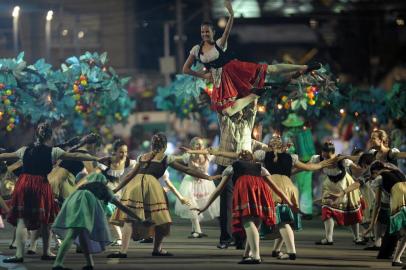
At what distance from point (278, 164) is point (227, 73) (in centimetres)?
153

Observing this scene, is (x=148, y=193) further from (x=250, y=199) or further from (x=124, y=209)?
(x=250, y=199)

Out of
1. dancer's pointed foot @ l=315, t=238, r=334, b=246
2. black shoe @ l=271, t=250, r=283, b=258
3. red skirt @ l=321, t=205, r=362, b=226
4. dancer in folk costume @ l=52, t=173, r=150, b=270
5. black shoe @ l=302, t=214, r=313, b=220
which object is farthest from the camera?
black shoe @ l=302, t=214, r=313, b=220

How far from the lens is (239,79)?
1845cm

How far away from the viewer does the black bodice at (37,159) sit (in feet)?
56.4

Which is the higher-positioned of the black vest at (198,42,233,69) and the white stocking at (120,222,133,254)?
the black vest at (198,42,233,69)

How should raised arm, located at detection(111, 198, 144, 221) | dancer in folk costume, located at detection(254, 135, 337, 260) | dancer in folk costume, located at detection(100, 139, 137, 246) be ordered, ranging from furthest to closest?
dancer in folk costume, located at detection(100, 139, 137, 246)
dancer in folk costume, located at detection(254, 135, 337, 260)
raised arm, located at detection(111, 198, 144, 221)

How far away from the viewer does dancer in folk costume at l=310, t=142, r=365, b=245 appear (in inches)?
803

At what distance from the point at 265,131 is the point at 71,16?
1187 inches

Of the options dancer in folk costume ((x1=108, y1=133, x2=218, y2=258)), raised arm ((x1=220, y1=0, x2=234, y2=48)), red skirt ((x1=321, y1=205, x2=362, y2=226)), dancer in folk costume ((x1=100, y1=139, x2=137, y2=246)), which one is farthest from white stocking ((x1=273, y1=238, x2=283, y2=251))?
dancer in folk costume ((x1=100, y1=139, x2=137, y2=246))

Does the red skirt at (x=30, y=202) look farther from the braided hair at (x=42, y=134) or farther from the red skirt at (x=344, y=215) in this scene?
the red skirt at (x=344, y=215)

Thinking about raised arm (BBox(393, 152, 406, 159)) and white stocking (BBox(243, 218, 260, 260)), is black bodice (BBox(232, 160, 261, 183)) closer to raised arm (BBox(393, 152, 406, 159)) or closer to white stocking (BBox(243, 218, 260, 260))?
white stocking (BBox(243, 218, 260, 260))

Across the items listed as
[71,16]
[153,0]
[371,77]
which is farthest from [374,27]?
[71,16]

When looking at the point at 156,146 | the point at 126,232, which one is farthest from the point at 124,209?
the point at 156,146

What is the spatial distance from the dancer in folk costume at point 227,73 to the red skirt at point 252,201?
188 cm
